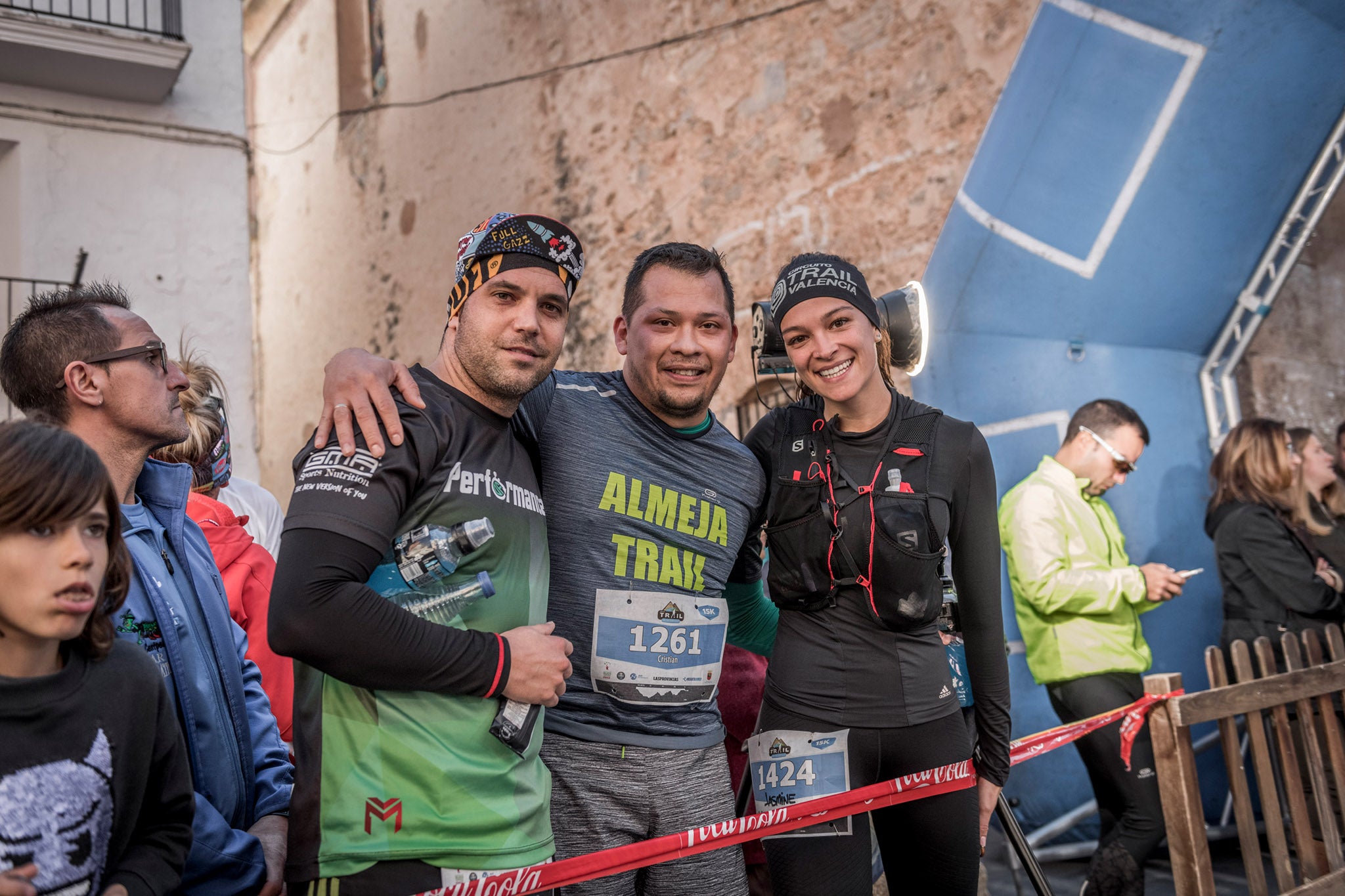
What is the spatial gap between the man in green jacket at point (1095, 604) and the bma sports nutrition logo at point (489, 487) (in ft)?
8.11

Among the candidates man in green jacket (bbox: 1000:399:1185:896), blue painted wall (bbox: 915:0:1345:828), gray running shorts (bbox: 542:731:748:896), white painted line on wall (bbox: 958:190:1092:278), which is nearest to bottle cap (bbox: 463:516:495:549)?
gray running shorts (bbox: 542:731:748:896)

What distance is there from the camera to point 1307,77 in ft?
14.8

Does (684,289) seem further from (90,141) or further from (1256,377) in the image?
(90,141)

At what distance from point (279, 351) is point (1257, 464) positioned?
13.6 metres

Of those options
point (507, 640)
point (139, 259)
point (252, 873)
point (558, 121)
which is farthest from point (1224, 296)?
point (139, 259)

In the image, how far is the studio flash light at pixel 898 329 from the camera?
2607 mm

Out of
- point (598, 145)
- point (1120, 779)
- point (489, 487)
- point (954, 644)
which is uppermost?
point (598, 145)

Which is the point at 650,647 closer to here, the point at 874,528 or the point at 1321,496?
the point at 874,528

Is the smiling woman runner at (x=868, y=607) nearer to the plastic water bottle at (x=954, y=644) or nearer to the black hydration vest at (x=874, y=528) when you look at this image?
the black hydration vest at (x=874, y=528)

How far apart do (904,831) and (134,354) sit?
190 centimetres

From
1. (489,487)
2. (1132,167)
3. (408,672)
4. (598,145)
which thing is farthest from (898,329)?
(598,145)

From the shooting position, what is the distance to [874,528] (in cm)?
218

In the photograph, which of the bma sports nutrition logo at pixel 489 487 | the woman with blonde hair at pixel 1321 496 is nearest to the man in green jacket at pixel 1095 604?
the woman with blonde hair at pixel 1321 496

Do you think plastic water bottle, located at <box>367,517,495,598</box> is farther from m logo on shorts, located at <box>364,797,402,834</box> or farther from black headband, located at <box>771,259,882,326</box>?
black headband, located at <box>771,259,882,326</box>
